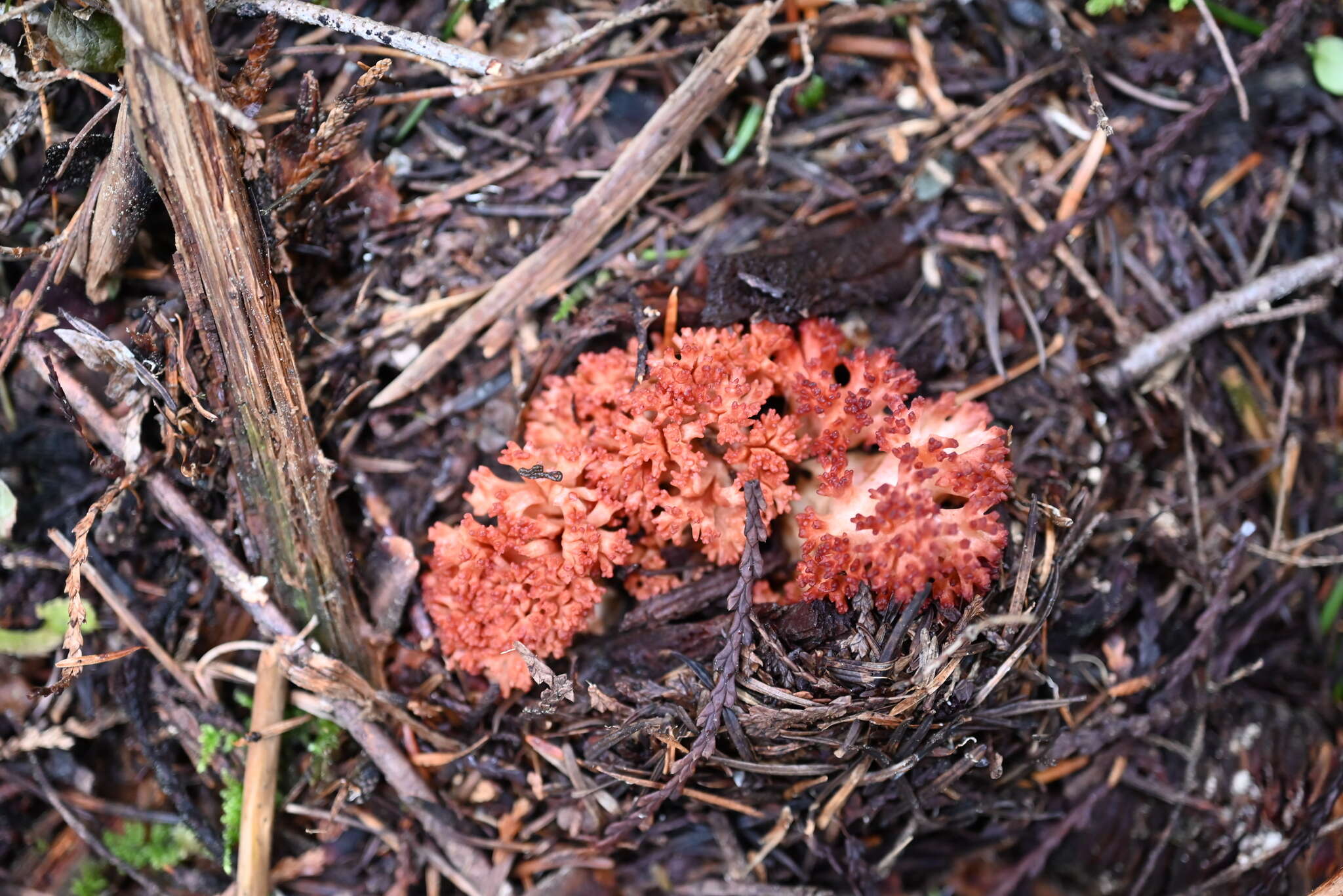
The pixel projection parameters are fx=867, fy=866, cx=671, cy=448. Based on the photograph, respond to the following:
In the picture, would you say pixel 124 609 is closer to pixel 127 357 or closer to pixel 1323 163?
pixel 127 357

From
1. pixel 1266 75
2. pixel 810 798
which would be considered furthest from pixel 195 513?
pixel 1266 75

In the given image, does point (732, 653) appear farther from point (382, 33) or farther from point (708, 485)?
point (382, 33)

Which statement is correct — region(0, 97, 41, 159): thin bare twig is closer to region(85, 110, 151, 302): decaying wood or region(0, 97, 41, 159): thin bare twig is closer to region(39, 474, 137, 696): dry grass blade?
region(85, 110, 151, 302): decaying wood

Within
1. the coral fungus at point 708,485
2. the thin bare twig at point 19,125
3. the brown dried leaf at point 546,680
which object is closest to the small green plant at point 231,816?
the coral fungus at point 708,485

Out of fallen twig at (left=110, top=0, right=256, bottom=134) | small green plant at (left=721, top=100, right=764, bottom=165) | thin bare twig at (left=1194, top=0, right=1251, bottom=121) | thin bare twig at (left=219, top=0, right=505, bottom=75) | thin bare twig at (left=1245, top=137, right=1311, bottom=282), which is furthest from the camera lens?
thin bare twig at (left=1245, top=137, right=1311, bottom=282)

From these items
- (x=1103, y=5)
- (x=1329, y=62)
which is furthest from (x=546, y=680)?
(x=1329, y=62)

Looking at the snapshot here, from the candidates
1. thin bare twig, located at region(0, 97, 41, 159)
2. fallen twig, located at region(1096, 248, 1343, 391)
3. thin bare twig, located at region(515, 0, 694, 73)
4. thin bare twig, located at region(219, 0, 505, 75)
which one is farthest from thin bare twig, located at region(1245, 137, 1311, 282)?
thin bare twig, located at region(0, 97, 41, 159)
